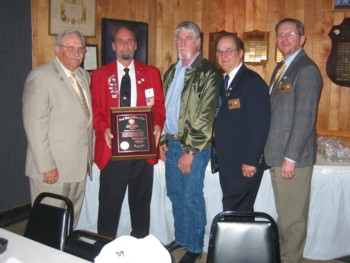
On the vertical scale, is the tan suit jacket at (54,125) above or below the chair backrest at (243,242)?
above

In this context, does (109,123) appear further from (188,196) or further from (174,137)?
(188,196)

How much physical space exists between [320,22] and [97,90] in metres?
2.40

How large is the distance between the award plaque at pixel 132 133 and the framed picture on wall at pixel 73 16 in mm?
1703

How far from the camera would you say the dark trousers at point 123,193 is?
285 cm

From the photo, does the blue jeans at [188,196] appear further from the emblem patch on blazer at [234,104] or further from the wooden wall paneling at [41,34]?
the wooden wall paneling at [41,34]

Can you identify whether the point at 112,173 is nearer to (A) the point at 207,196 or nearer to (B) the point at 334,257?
(A) the point at 207,196

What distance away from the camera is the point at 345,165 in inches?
119

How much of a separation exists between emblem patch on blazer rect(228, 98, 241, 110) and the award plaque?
0.60m

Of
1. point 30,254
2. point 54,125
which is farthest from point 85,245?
point 54,125

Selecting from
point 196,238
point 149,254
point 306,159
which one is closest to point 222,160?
point 306,159

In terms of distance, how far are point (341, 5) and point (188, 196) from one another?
2.43 meters

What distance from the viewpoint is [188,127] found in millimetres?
2697

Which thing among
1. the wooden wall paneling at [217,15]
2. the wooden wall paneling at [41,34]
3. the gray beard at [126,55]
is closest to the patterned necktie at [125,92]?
the gray beard at [126,55]

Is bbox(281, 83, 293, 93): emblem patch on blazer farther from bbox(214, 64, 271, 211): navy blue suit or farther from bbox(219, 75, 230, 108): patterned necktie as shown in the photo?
bbox(219, 75, 230, 108): patterned necktie
